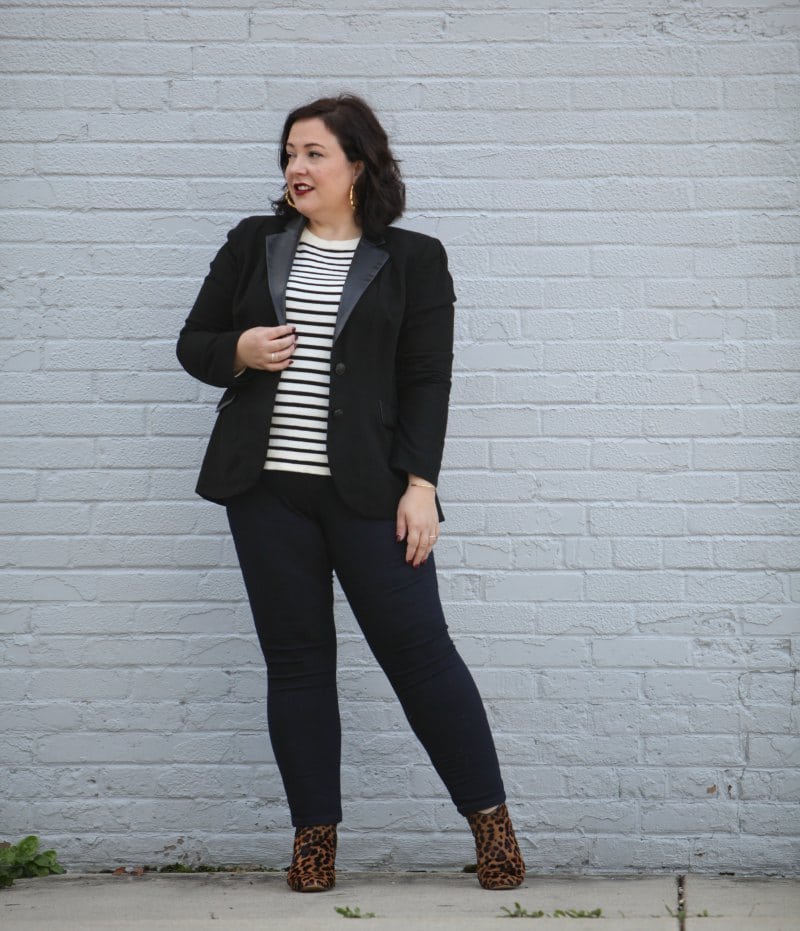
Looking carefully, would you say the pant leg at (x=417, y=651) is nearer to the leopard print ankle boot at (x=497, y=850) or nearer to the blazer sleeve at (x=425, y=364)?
the leopard print ankle boot at (x=497, y=850)

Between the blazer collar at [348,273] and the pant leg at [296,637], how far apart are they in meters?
0.41

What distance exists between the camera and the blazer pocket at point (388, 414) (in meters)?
2.84

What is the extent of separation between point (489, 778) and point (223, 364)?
114 centimetres

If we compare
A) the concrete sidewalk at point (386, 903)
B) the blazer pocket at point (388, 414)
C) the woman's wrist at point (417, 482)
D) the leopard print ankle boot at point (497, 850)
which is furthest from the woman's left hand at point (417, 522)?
the concrete sidewalk at point (386, 903)

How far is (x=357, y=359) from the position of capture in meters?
2.82

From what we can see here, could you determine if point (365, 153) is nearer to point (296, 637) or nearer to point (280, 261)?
point (280, 261)

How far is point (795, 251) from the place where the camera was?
10.7 ft

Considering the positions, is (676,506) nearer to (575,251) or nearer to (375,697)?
(575,251)

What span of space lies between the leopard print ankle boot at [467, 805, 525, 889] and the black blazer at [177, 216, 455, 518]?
75 centimetres

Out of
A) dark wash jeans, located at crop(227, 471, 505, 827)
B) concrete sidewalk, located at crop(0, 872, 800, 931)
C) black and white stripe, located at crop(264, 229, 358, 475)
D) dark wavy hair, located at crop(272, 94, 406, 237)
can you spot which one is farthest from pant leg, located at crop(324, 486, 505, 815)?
dark wavy hair, located at crop(272, 94, 406, 237)

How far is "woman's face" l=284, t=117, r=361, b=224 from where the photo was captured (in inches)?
113

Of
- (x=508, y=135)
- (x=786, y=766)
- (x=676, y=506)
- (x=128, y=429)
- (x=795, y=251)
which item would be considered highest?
(x=508, y=135)

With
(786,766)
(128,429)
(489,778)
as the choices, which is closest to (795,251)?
(786,766)

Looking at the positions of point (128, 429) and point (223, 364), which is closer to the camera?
point (223, 364)
